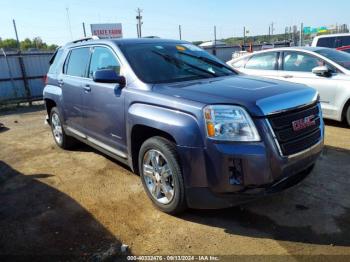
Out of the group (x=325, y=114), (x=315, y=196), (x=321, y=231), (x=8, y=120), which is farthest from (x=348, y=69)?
(x=8, y=120)

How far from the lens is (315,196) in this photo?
402 cm

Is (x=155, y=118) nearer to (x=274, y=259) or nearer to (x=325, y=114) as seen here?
(x=274, y=259)

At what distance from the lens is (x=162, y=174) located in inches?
146

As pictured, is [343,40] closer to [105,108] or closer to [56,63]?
[56,63]

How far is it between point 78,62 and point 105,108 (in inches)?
55.2

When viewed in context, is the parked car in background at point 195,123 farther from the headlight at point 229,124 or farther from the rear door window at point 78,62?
the rear door window at point 78,62

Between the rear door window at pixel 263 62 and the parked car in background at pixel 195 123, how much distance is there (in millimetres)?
3519

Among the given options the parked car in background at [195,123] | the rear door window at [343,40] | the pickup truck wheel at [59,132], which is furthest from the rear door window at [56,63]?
the rear door window at [343,40]

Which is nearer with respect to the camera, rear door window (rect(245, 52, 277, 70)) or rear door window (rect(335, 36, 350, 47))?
rear door window (rect(245, 52, 277, 70))

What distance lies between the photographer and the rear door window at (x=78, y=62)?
5.20 m

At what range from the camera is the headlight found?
3082mm

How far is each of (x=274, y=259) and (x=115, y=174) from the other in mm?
2781

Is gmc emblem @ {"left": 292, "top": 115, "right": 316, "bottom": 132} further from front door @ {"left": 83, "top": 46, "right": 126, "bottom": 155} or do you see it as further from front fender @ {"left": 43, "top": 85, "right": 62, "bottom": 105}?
front fender @ {"left": 43, "top": 85, "right": 62, "bottom": 105}

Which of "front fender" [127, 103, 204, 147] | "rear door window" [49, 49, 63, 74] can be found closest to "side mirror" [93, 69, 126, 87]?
"front fender" [127, 103, 204, 147]
